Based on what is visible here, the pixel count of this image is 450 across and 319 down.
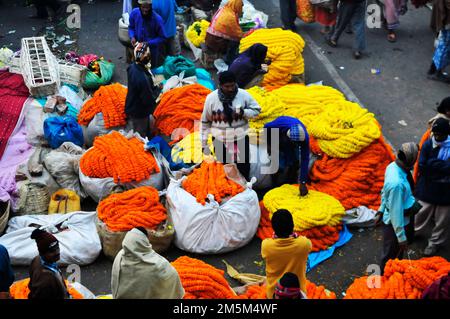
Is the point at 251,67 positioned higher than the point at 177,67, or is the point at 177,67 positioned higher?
the point at 251,67

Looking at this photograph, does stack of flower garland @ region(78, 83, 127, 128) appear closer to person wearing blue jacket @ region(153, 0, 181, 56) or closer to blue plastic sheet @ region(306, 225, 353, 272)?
person wearing blue jacket @ region(153, 0, 181, 56)

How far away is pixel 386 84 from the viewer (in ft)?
29.7

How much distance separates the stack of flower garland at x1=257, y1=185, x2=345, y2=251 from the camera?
5.91m

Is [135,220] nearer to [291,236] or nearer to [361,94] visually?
[291,236]

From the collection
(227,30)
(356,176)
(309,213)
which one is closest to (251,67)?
(227,30)

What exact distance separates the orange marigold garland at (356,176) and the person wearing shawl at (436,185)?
24.5 inches

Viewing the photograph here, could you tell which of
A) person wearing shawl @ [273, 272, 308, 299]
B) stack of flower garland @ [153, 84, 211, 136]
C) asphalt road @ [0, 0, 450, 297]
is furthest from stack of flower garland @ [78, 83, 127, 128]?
person wearing shawl @ [273, 272, 308, 299]

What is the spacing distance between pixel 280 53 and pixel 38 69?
3.18 meters

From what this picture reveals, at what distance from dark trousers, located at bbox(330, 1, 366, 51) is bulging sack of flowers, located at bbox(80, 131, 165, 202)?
452cm

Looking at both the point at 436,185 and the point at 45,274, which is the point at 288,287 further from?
the point at 436,185

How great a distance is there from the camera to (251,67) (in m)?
A: 7.60
